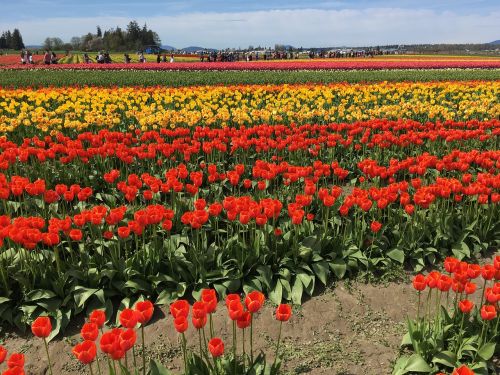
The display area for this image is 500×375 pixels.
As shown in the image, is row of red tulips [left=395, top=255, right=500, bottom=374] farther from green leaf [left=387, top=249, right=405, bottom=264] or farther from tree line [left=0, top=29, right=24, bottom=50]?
tree line [left=0, top=29, right=24, bottom=50]

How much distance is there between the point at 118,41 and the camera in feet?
390

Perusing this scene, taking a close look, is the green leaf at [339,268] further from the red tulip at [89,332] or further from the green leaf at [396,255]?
the red tulip at [89,332]

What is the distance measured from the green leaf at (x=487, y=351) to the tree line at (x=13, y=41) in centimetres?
17621

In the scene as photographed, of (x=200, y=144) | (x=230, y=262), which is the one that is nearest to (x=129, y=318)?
(x=230, y=262)

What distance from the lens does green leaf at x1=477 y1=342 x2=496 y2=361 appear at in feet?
12.0

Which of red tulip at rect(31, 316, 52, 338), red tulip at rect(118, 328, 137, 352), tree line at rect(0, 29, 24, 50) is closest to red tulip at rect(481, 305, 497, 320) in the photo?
red tulip at rect(118, 328, 137, 352)

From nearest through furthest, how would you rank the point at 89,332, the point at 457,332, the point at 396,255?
the point at 89,332
the point at 457,332
the point at 396,255

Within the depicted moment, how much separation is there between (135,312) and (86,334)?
291 mm

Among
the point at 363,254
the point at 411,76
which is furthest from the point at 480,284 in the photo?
the point at 411,76

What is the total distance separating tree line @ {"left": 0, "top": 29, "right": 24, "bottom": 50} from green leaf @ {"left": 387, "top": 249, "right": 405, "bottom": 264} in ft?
572

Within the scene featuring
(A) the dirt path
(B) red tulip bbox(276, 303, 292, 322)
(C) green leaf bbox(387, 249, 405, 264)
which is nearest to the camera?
(B) red tulip bbox(276, 303, 292, 322)

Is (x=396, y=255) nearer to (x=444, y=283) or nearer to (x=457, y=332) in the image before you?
(x=457, y=332)

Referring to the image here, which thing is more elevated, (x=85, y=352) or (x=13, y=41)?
(x=13, y=41)

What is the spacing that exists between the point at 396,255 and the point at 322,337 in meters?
1.71
